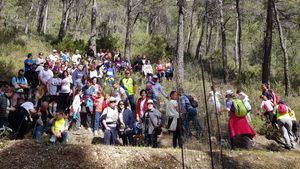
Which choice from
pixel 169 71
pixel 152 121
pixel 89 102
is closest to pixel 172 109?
pixel 152 121

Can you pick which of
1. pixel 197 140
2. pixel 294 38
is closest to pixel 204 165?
pixel 197 140

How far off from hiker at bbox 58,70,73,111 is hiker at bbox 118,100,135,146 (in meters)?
2.36

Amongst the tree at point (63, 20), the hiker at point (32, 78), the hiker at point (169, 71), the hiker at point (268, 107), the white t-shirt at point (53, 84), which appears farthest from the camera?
the tree at point (63, 20)

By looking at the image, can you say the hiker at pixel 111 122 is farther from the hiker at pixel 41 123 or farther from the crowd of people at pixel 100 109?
the hiker at pixel 41 123

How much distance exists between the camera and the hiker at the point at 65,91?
1094 centimetres

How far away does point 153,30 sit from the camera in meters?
57.8

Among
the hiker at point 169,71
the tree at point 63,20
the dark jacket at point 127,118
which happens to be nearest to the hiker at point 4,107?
the dark jacket at point 127,118

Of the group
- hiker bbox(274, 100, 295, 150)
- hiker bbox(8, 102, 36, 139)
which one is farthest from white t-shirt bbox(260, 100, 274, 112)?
hiker bbox(8, 102, 36, 139)

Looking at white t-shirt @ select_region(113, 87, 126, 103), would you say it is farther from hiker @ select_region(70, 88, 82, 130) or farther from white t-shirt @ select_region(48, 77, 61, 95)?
white t-shirt @ select_region(48, 77, 61, 95)

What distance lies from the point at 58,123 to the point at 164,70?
8.78m

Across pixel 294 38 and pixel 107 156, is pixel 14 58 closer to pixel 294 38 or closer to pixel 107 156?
pixel 107 156

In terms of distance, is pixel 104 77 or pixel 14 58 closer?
pixel 104 77

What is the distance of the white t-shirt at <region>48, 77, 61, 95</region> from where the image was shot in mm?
10859

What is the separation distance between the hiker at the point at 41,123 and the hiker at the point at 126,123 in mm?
1883
